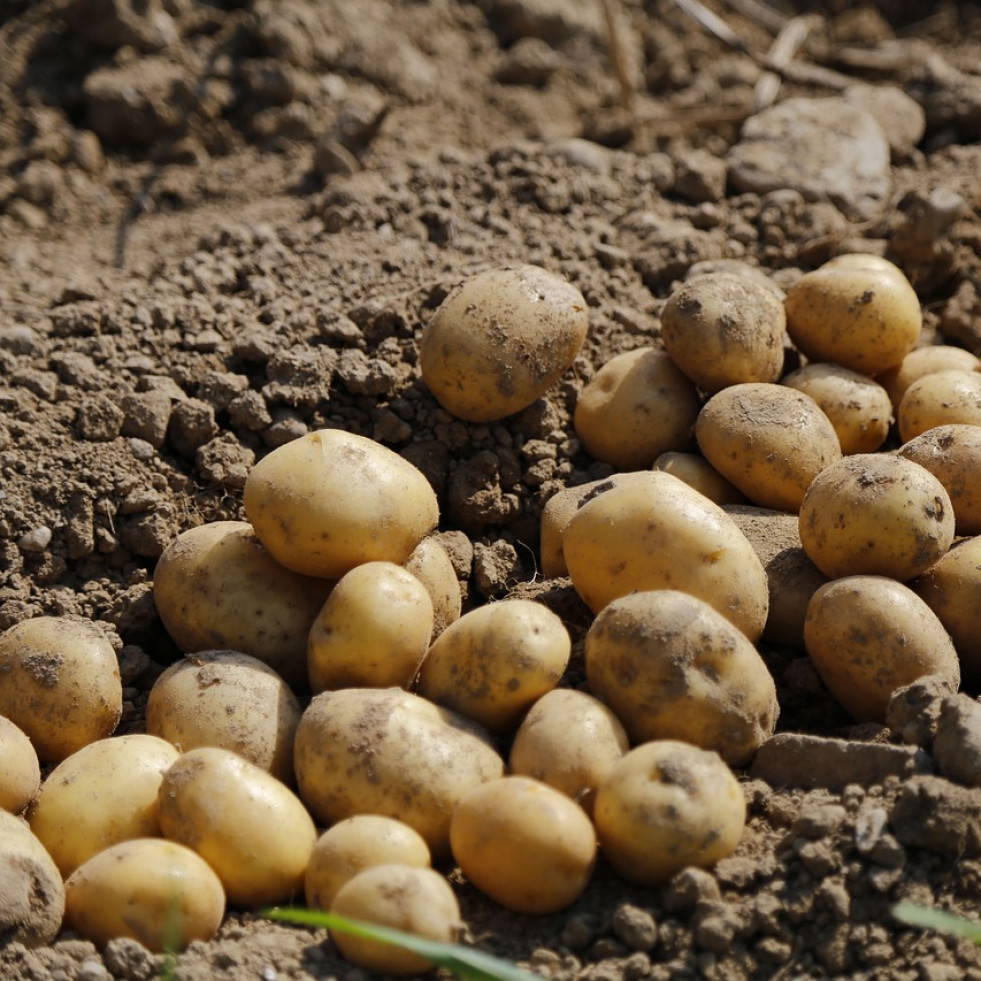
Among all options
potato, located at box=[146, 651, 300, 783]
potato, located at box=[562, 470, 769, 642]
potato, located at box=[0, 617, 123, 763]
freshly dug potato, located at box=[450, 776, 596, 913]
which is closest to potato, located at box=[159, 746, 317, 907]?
potato, located at box=[146, 651, 300, 783]

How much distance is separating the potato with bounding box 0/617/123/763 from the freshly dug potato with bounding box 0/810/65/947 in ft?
1.43

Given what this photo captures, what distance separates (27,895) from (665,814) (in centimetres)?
109

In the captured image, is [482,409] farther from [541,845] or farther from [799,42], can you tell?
[799,42]

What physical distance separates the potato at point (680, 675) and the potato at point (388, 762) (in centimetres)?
28

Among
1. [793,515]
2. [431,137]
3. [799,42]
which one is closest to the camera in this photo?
[793,515]

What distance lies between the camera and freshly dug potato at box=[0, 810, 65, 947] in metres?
2.22

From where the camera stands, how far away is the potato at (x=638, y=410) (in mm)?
3336

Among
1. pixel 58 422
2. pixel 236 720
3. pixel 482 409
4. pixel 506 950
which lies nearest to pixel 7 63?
pixel 58 422

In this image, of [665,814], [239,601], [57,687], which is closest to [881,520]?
[665,814]

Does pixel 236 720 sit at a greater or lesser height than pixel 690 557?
lesser

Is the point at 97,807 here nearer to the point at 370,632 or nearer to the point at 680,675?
the point at 370,632

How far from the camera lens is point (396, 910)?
6.91 feet

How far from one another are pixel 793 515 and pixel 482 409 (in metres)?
0.81

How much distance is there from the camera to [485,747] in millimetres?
2520
